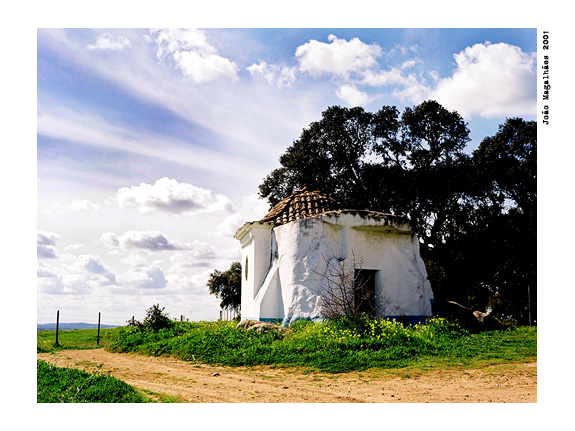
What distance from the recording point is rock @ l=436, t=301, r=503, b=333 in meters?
14.2

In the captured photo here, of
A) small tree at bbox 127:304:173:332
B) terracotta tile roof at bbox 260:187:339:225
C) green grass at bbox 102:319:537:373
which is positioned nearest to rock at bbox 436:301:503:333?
green grass at bbox 102:319:537:373

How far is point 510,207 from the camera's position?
2302cm

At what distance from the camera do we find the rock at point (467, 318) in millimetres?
14227

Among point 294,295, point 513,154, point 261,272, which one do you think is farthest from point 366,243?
point 513,154

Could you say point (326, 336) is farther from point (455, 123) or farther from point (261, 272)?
point (455, 123)

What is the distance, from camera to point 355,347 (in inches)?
417

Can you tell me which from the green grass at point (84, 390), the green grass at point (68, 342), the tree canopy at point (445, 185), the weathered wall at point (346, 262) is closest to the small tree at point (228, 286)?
the tree canopy at point (445, 185)

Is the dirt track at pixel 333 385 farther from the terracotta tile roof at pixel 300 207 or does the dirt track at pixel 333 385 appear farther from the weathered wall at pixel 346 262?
the terracotta tile roof at pixel 300 207

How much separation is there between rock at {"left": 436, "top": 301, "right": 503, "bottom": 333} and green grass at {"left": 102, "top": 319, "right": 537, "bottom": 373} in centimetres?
61

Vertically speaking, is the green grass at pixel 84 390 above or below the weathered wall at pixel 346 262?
below

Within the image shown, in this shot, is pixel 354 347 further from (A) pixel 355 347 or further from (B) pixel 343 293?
(B) pixel 343 293

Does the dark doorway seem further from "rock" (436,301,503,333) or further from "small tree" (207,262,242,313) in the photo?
"small tree" (207,262,242,313)

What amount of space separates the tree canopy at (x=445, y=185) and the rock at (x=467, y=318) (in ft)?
21.1

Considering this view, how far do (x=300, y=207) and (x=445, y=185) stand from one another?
10.3 metres
